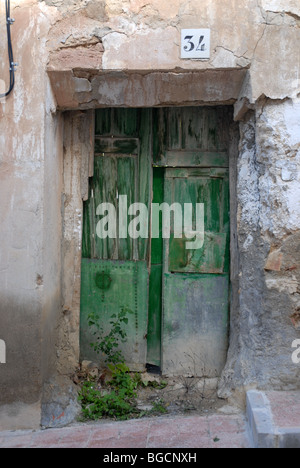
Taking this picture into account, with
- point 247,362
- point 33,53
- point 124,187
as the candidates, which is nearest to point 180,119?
point 124,187

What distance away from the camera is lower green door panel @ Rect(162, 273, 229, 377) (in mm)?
4617

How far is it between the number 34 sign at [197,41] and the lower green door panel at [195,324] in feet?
6.27

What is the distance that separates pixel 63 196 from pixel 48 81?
1.01 m

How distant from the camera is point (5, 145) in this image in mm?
3930

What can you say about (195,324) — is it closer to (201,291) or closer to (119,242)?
(201,291)

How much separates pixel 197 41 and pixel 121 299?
229cm

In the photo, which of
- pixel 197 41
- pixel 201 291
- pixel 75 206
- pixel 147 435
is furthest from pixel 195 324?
pixel 197 41

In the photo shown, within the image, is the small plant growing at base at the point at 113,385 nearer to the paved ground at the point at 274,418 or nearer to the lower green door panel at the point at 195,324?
the lower green door panel at the point at 195,324
